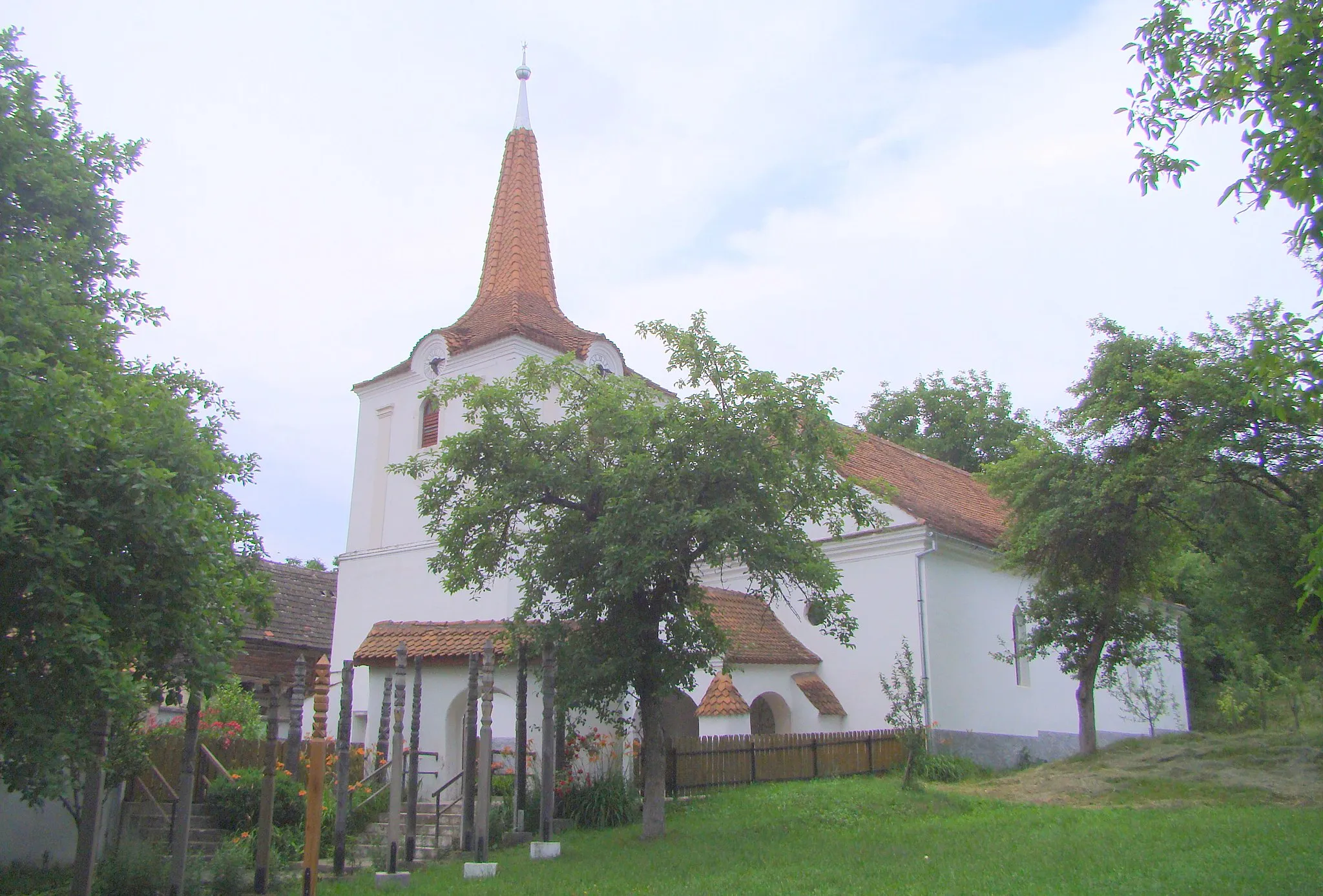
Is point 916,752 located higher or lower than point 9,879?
higher

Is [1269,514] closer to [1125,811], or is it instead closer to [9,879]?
[1125,811]

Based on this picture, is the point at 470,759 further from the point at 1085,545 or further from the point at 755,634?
the point at 1085,545

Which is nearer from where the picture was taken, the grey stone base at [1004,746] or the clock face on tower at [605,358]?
the grey stone base at [1004,746]

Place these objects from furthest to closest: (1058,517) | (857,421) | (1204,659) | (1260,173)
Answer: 1. (857,421)
2. (1204,659)
3. (1058,517)
4. (1260,173)

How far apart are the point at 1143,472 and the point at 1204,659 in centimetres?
2183

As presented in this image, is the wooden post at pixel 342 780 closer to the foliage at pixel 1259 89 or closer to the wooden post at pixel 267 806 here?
the wooden post at pixel 267 806

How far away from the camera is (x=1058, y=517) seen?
20.8 metres

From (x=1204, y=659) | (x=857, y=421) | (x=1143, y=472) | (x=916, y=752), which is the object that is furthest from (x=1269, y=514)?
(x=857, y=421)

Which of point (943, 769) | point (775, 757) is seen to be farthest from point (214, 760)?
point (943, 769)

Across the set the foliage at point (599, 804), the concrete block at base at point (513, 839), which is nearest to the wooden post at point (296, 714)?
the concrete block at base at point (513, 839)

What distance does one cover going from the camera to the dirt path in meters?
16.9

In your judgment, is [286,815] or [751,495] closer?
[751,495]

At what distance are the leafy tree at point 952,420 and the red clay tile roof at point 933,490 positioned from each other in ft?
36.4

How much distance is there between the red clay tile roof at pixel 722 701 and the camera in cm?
2072
